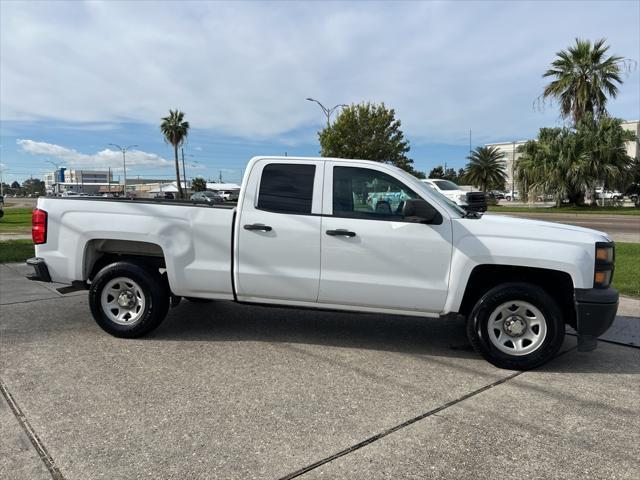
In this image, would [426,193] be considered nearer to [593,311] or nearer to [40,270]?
[593,311]

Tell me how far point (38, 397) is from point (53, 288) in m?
4.42

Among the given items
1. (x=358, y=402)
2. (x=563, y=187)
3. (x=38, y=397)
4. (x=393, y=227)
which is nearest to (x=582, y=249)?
(x=393, y=227)

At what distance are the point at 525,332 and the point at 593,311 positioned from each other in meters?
0.58

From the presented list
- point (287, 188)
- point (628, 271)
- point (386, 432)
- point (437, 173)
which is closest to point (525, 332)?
point (386, 432)

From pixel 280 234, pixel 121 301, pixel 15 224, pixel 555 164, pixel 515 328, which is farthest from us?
pixel 555 164

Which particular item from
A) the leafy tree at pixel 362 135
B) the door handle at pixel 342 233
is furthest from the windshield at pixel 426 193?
the leafy tree at pixel 362 135

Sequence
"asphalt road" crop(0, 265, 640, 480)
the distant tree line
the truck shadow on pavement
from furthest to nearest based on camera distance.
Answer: the distant tree line → the truck shadow on pavement → "asphalt road" crop(0, 265, 640, 480)

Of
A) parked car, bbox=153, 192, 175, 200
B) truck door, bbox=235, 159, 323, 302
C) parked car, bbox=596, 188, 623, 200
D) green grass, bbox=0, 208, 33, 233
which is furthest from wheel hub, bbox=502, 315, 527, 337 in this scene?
parked car, bbox=596, 188, 623, 200

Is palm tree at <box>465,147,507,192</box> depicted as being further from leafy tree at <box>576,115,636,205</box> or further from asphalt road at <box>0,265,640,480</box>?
asphalt road at <box>0,265,640,480</box>

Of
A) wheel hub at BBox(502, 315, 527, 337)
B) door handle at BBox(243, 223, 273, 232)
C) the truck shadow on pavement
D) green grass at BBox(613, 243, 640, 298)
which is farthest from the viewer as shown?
green grass at BBox(613, 243, 640, 298)

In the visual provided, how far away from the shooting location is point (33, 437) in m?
3.15

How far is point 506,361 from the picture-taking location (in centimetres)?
448

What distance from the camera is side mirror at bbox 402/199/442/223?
440 cm

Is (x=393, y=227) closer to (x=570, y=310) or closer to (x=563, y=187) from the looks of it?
(x=570, y=310)
